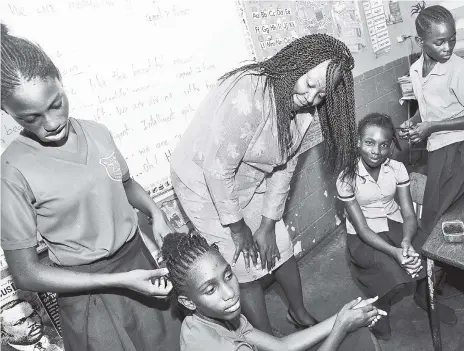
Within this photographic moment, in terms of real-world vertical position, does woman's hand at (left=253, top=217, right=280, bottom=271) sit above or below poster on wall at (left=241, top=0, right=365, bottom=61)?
below

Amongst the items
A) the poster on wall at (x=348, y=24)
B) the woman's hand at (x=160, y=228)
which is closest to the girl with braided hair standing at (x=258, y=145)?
the woman's hand at (x=160, y=228)

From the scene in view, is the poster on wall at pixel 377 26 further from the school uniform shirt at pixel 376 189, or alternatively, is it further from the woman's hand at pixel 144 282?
the woman's hand at pixel 144 282

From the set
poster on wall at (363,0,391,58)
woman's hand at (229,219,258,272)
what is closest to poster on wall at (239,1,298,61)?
poster on wall at (363,0,391,58)

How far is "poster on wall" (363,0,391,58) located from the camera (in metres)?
4.15

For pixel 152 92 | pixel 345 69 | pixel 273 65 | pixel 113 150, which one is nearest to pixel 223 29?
pixel 152 92

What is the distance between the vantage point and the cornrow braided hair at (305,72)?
1667mm

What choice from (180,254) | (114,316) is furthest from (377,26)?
(114,316)

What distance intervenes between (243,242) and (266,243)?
0.19m

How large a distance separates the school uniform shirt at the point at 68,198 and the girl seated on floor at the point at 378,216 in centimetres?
143

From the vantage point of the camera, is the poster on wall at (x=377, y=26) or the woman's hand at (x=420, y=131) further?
the poster on wall at (x=377, y=26)

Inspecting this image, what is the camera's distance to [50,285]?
1.25 m

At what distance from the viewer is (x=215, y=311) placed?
149 centimetres

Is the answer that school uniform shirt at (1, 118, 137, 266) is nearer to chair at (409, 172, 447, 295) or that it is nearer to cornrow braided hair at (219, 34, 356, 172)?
cornrow braided hair at (219, 34, 356, 172)

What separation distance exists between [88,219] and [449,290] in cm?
250
